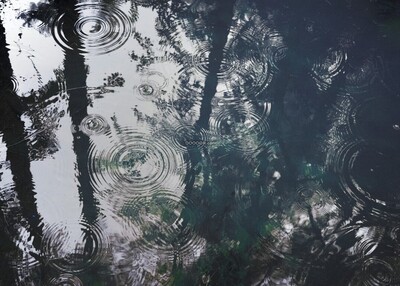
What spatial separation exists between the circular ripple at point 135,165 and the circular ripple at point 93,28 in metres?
0.79

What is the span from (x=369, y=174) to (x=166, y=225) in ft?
4.44

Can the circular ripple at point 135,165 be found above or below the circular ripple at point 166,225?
above

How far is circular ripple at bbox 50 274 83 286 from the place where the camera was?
8.99 feet

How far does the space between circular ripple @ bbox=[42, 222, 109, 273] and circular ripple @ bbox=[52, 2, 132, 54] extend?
4.58 ft

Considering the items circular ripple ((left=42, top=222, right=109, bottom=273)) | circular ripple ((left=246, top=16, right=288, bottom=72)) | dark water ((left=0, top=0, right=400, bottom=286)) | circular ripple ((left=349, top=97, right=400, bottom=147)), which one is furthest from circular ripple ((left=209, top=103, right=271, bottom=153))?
circular ripple ((left=42, top=222, right=109, bottom=273))

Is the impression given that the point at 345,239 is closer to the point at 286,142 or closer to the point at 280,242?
the point at 280,242

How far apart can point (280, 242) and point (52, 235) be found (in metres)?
1.29

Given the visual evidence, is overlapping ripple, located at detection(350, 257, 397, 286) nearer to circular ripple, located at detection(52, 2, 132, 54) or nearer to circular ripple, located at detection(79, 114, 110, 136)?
circular ripple, located at detection(79, 114, 110, 136)

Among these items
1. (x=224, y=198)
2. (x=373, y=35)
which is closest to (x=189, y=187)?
(x=224, y=198)

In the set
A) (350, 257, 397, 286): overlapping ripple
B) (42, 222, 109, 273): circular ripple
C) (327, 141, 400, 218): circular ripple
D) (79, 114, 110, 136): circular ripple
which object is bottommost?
(350, 257, 397, 286): overlapping ripple

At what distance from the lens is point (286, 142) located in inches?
136

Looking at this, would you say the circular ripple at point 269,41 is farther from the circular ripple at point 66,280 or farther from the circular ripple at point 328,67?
the circular ripple at point 66,280

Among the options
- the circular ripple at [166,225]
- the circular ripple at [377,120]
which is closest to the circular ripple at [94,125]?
the circular ripple at [166,225]

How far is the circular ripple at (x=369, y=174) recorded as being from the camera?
3260 millimetres
